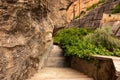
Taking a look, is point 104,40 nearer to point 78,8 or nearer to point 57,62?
point 57,62

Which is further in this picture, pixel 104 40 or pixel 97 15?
pixel 97 15

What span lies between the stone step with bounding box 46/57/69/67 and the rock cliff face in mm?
1644

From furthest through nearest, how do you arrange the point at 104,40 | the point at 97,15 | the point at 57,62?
the point at 97,15, the point at 104,40, the point at 57,62

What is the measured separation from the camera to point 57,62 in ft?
24.1

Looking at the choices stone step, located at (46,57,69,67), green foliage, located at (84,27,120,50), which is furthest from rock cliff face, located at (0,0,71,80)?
green foliage, located at (84,27,120,50)

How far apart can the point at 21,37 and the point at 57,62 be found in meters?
3.50

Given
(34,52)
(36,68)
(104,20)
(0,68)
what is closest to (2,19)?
(0,68)

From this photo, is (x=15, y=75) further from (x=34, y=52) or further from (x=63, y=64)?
(x=63, y=64)

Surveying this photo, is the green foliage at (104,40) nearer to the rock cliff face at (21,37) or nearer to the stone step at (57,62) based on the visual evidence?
the stone step at (57,62)

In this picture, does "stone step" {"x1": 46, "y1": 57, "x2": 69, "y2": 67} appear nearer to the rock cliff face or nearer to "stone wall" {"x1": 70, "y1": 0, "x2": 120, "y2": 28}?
the rock cliff face

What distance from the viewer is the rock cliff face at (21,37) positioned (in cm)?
353

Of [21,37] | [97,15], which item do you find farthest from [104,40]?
[97,15]

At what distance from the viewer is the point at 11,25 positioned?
11.9 ft

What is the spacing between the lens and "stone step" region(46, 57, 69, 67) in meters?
7.13
